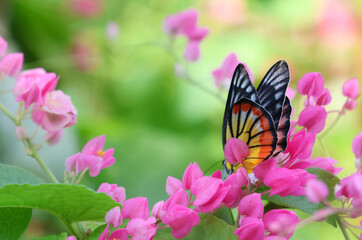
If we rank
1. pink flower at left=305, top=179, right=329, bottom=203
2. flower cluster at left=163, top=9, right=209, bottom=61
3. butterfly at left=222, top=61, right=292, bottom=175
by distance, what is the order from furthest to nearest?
1. flower cluster at left=163, top=9, right=209, bottom=61
2. butterfly at left=222, top=61, right=292, bottom=175
3. pink flower at left=305, top=179, right=329, bottom=203

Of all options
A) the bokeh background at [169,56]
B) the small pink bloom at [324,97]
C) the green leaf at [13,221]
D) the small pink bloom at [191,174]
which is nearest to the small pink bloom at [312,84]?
the small pink bloom at [324,97]

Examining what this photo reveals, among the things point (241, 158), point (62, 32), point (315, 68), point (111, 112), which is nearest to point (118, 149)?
point (111, 112)

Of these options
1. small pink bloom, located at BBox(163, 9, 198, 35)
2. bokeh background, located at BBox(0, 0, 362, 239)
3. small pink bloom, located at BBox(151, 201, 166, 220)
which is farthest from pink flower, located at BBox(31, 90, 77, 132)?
bokeh background, located at BBox(0, 0, 362, 239)

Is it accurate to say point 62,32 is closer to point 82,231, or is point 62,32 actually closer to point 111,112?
point 111,112

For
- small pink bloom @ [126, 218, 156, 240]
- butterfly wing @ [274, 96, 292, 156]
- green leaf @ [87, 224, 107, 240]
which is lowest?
green leaf @ [87, 224, 107, 240]

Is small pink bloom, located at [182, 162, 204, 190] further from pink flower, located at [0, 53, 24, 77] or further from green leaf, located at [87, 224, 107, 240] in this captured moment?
pink flower, located at [0, 53, 24, 77]

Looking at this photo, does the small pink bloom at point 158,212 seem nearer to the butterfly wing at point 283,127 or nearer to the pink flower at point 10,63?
the butterfly wing at point 283,127

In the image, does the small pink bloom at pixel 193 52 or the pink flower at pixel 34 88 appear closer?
the pink flower at pixel 34 88

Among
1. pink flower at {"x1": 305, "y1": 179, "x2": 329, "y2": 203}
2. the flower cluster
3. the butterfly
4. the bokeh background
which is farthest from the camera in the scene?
the bokeh background
